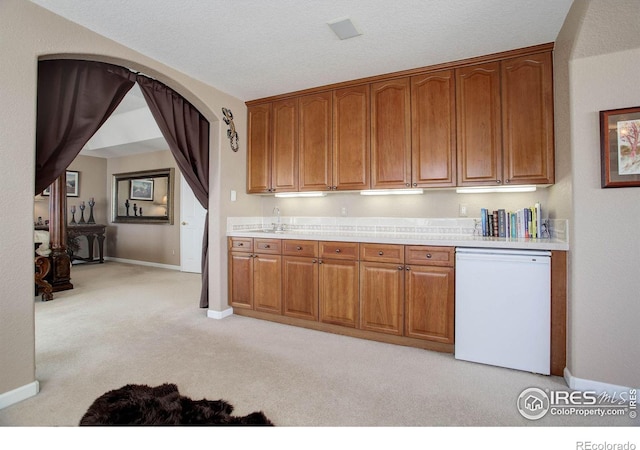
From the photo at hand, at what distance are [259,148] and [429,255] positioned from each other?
2.41 m

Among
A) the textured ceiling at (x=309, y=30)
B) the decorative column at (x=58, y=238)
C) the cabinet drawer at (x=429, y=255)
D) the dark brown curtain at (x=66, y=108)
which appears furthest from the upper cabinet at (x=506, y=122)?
the decorative column at (x=58, y=238)

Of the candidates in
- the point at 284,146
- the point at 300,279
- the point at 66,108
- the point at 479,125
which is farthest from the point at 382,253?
the point at 66,108

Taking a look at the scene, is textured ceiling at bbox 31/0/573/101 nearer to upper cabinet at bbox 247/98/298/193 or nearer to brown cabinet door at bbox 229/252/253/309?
upper cabinet at bbox 247/98/298/193

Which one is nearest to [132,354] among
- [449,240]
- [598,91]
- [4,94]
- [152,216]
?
[4,94]

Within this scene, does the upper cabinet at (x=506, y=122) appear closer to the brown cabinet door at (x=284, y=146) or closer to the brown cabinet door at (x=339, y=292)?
the brown cabinet door at (x=339, y=292)

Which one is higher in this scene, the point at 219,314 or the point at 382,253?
the point at 382,253

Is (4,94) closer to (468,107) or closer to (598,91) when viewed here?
(468,107)

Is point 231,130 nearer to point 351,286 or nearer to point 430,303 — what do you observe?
point 351,286

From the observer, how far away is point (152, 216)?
719 centimetres

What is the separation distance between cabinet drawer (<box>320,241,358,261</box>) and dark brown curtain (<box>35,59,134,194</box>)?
87.3 inches

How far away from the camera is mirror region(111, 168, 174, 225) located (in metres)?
6.90

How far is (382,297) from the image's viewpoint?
114 inches

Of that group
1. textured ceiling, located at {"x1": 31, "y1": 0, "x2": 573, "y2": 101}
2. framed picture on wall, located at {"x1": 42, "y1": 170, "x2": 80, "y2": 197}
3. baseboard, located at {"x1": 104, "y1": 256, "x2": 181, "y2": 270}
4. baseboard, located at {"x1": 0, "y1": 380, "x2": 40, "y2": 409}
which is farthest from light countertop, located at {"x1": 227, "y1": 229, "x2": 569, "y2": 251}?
framed picture on wall, located at {"x1": 42, "y1": 170, "x2": 80, "y2": 197}

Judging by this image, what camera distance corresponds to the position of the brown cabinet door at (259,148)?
389cm
